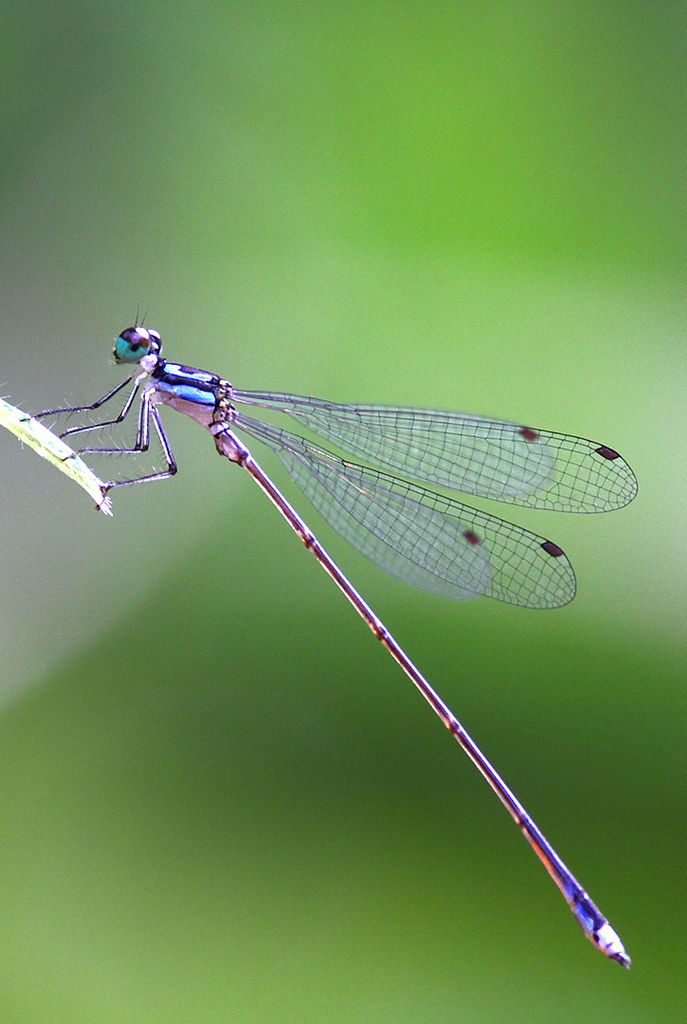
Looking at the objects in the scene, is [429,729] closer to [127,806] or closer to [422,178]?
[127,806]

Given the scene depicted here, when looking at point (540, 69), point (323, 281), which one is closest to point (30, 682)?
point (323, 281)

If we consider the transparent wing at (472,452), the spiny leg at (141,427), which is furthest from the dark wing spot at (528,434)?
the spiny leg at (141,427)

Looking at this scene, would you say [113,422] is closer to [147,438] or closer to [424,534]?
[147,438]

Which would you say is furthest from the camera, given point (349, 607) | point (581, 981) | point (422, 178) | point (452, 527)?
point (422, 178)

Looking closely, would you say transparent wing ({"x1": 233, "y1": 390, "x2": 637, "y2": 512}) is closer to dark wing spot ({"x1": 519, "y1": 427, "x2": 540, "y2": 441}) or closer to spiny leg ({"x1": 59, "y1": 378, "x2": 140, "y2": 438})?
dark wing spot ({"x1": 519, "y1": 427, "x2": 540, "y2": 441})

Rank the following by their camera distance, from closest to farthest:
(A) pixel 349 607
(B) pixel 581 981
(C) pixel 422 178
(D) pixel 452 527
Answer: (D) pixel 452 527 < (B) pixel 581 981 < (A) pixel 349 607 < (C) pixel 422 178

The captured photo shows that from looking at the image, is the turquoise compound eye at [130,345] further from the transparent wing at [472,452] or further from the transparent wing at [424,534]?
the transparent wing at [424,534]
